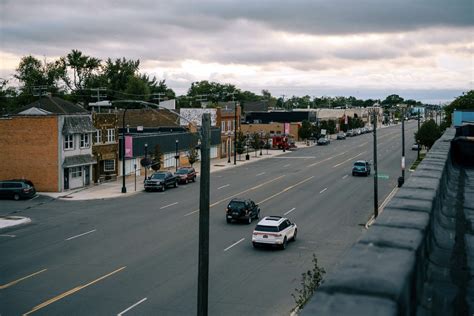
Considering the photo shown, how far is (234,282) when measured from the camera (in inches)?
873

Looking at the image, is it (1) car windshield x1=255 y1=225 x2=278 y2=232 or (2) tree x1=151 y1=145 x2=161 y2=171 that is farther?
(2) tree x1=151 y1=145 x2=161 y2=171

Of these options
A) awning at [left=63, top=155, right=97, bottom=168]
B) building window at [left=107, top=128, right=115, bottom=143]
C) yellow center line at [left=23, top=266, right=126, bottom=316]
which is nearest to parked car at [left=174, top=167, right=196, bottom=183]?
awning at [left=63, top=155, right=97, bottom=168]

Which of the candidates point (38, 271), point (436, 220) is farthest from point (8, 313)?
point (436, 220)

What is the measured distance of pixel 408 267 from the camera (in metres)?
6.63

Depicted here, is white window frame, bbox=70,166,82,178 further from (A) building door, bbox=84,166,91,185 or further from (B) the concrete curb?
(B) the concrete curb

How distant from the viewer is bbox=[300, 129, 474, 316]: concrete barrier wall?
5.66 metres

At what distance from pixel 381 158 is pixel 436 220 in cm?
7321

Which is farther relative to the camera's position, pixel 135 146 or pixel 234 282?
pixel 135 146

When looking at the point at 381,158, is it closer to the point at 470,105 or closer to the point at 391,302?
the point at 470,105

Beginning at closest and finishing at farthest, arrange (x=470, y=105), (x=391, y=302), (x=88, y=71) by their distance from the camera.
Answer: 1. (x=391, y=302)
2. (x=470, y=105)
3. (x=88, y=71)

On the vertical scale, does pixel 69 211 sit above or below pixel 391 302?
below

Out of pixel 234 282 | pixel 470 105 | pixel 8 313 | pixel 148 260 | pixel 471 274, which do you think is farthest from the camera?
pixel 470 105

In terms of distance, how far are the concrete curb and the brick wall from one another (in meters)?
12.9

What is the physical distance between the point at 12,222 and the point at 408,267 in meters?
33.6
